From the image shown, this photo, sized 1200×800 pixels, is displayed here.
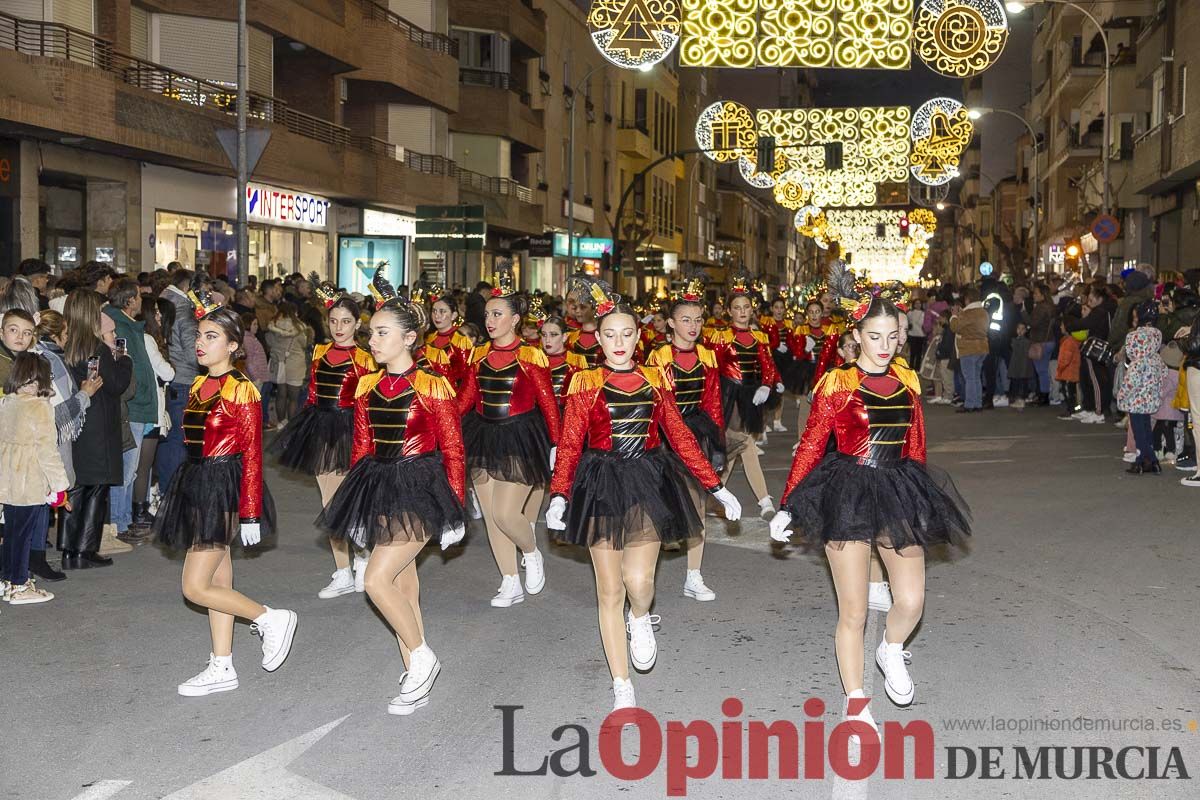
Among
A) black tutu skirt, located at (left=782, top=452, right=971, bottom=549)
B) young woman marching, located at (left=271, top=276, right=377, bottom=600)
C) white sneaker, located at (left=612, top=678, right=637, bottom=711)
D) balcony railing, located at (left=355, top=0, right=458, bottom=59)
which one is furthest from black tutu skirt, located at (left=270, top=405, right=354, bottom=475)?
balcony railing, located at (left=355, top=0, right=458, bottom=59)

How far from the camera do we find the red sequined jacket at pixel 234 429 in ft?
23.6

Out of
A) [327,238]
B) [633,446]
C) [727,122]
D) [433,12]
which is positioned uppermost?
[433,12]

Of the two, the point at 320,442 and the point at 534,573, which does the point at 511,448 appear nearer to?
the point at 534,573

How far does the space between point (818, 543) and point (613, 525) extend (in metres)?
0.96

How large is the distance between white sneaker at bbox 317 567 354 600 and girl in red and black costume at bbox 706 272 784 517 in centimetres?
312

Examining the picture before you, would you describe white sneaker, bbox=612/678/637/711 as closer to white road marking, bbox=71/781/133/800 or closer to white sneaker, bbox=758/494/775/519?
white road marking, bbox=71/781/133/800

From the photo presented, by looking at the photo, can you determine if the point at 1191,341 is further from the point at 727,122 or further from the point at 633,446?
the point at 727,122

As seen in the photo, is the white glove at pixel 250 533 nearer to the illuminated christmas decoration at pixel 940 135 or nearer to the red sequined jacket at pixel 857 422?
the red sequined jacket at pixel 857 422

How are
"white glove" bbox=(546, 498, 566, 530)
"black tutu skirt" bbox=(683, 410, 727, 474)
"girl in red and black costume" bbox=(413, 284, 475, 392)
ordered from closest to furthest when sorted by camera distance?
"white glove" bbox=(546, 498, 566, 530) → "black tutu skirt" bbox=(683, 410, 727, 474) → "girl in red and black costume" bbox=(413, 284, 475, 392)

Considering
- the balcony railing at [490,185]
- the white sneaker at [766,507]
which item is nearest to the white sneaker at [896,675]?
the white sneaker at [766,507]

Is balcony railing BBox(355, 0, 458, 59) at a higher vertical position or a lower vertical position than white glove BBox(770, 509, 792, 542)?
higher

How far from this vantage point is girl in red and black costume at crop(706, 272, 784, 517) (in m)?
11.9

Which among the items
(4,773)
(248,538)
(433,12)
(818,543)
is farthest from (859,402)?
(433,12)

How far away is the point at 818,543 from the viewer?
6707mm
